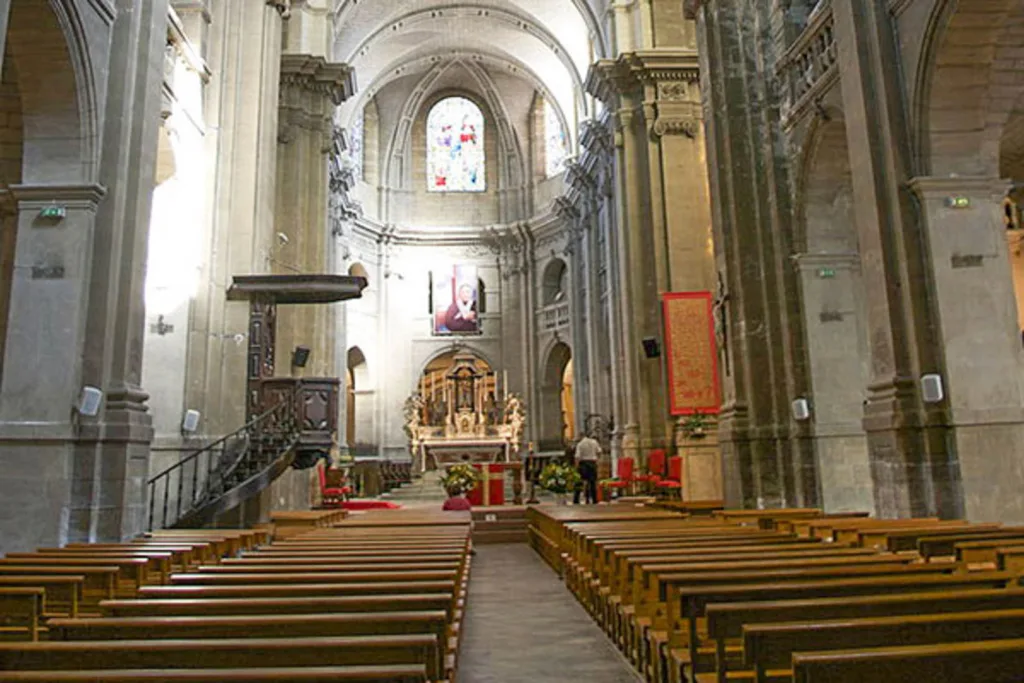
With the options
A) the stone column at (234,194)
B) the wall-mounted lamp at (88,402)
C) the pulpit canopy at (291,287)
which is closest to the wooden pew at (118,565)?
the wall-mounted lamp at (88,402)

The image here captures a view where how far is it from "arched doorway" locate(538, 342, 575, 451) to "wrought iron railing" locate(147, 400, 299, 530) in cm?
1588

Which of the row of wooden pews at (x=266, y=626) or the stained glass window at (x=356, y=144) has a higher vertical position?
the stained glass window at (x=356, y=144)

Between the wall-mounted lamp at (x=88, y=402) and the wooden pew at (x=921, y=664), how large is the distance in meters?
6.58

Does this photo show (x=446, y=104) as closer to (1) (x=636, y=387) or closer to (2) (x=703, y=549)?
(1) (x=636, y=387)

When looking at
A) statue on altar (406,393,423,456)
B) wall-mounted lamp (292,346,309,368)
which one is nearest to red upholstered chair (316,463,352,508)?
wall-mounted lamp (292,346,309,368)

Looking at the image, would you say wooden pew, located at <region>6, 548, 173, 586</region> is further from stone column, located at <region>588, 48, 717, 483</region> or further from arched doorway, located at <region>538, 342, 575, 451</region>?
arched doorway, located at <region>538, 342, 575, 451</region>

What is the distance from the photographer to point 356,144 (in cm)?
2848

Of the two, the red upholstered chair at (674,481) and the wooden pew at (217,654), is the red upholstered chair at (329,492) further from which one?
the wooden pew at (217,654)

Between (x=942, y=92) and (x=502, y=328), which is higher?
(x=502, y=328)

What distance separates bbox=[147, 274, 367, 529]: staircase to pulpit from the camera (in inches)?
409

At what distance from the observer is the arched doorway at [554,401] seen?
89.0 ft

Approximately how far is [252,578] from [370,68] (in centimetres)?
2516

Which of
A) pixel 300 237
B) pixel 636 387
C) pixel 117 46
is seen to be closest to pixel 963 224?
pixel 117 46

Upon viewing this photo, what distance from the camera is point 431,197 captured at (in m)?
30.3
